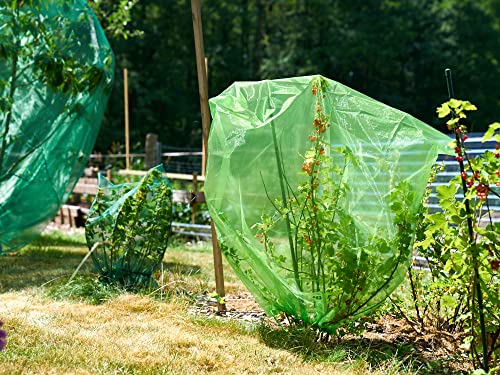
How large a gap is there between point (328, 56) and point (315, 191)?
2387 centimetres

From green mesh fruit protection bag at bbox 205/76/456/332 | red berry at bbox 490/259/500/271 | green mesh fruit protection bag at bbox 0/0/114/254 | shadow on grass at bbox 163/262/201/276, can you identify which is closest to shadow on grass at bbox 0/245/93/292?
green mesh fruit protection bag at bbox 0/0/114/254

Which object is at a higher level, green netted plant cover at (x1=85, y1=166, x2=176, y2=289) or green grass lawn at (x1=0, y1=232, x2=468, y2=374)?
green netted plant cover at (x1=85, y1=166, x2=176, y2=289)

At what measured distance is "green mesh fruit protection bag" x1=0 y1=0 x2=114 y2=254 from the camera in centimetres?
605

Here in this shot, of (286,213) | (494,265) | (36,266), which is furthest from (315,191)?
(36,266)

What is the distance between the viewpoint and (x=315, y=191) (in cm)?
337

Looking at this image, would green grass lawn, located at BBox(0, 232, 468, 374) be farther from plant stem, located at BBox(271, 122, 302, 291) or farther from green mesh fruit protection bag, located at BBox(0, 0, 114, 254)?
green mesh fruit protection bag, located at BBox(0, 0, 114, 254)

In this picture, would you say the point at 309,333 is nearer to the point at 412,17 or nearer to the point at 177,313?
the point at 177,313

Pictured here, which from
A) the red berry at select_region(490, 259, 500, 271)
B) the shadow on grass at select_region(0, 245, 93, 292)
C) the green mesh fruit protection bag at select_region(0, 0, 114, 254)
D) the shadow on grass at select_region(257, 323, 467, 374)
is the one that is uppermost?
the green mesh fruit protection bag at select_region(0, 0, 114, 254)

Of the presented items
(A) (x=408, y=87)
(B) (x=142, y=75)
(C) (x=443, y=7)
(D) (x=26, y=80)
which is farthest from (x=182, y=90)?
(D) (x=26, y=80)

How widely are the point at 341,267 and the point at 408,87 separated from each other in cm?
2448

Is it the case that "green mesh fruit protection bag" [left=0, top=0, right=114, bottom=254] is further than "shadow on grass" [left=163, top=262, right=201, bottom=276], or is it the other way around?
"green mesh fruit protection bag" [left=0, top=0, right=114, bottom=254]

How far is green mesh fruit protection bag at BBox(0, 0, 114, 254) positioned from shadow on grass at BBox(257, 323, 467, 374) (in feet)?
11.1

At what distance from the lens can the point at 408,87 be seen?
86.9 feet

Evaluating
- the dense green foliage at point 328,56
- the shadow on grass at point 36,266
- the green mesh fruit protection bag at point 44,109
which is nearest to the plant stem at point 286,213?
the shadow on grass at point 36,266
